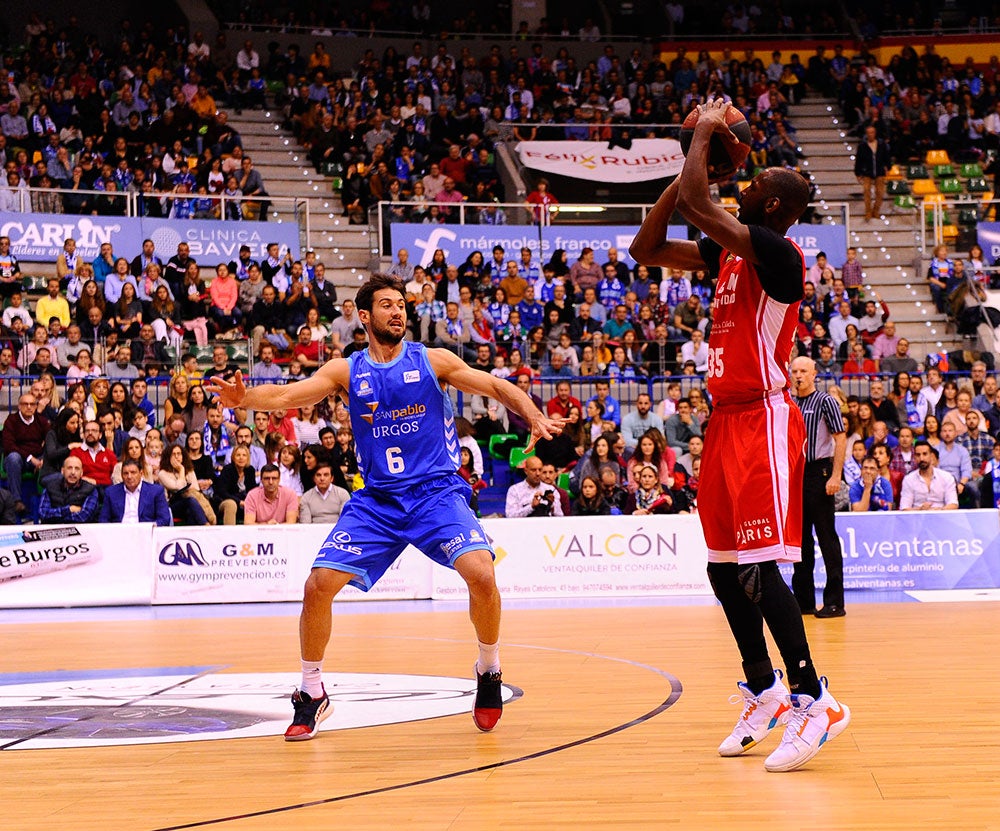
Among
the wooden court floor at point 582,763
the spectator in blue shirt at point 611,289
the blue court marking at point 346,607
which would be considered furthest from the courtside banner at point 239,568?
the spectator in blue shirt at point 611,289

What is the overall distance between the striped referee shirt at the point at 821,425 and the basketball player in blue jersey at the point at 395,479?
4.79m

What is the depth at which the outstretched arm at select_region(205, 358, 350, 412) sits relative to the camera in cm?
606

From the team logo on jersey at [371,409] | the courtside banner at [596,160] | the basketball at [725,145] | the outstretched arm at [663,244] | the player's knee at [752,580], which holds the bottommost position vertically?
the player's knee at [752,580]

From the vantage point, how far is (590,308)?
19.9 metres

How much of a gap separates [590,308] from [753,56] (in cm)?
1221

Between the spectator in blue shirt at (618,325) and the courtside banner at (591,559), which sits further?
the spectator in blue shirt at (618,325)

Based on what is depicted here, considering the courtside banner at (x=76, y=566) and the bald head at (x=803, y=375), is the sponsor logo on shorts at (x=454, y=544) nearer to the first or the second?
the bald head at (x=803, y=375)

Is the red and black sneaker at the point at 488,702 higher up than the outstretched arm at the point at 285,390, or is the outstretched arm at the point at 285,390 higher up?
the outstretched arm at the point at 285,390

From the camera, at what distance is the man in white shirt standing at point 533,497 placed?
14.6 meters

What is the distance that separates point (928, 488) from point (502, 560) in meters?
5.10

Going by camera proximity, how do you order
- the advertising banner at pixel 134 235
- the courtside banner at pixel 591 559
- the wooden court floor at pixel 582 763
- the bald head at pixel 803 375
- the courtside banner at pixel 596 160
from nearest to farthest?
1. the wooden court floor at pixel 582 763
2. the bald head at pixel 803 375
3. the courtside banner at pixel 591 559
4. the advertising banner at pixel 134 235
5. the courtside banner at pixel 596 160

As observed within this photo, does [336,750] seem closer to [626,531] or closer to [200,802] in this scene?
[200,802]

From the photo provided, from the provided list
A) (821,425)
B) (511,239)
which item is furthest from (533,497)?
(511,239)

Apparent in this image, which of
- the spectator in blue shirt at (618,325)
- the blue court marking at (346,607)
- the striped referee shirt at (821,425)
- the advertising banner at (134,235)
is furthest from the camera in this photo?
the spectator in blue shirt at (618,325)
